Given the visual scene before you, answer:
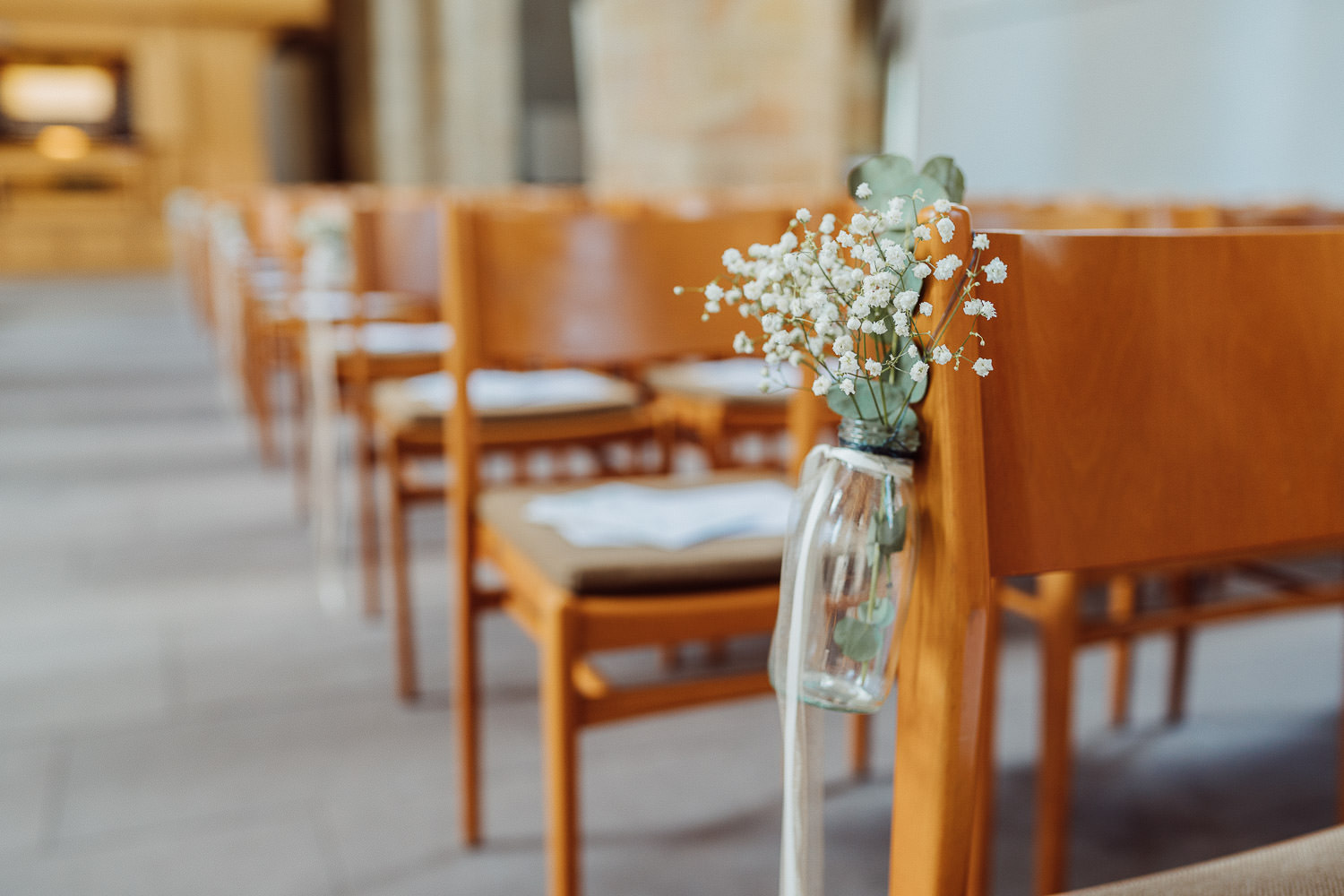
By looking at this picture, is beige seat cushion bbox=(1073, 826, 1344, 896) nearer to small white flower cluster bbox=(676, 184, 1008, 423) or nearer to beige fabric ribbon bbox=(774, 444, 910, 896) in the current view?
beige fabric ribbon bbox=(774, 444, 910, 896)

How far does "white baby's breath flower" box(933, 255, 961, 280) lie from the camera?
2.19 feet

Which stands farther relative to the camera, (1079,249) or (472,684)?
(472,684)

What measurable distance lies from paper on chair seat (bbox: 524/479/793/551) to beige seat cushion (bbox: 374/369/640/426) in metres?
0.51

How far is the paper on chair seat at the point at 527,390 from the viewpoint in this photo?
2250 mm

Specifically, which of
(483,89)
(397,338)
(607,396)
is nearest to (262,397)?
(397,338)

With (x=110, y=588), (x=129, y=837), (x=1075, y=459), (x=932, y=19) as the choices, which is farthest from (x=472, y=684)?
(x=932, y=19)

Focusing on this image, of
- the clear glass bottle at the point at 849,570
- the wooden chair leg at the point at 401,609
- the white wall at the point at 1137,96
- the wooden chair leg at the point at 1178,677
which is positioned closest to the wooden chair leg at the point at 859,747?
the wooden chair leg at the point at 1178,677

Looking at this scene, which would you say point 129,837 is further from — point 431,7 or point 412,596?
point 431,7

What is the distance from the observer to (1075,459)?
0.77m

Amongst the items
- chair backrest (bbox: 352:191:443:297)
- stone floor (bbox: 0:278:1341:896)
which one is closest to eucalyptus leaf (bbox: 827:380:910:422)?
stone floor (bbox: 0:278:1341:896)

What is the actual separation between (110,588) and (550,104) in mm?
10110

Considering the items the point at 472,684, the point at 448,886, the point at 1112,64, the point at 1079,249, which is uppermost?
the point at 1112,64

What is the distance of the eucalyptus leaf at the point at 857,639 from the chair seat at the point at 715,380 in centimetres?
154

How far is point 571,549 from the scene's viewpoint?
4.62ft
